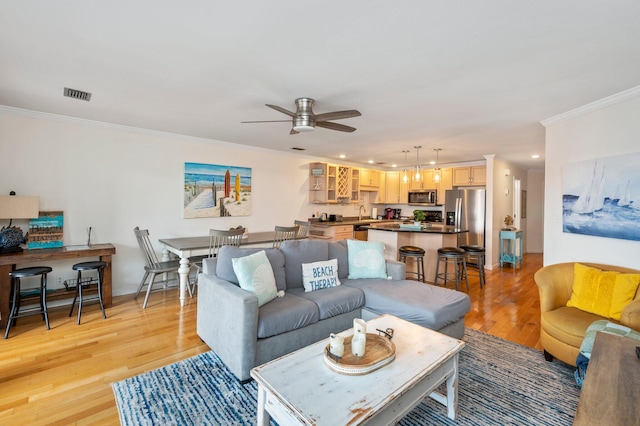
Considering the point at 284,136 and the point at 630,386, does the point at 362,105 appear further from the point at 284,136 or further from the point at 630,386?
the point at 630,386

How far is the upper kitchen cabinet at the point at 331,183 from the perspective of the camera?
253 inches

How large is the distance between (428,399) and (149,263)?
3810mm

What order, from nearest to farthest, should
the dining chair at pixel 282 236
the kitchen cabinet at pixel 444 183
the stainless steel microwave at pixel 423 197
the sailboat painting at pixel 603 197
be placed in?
the sailboat painting at pixel 603 197 → the dining chair at pixel 282 236 → the kitchen cabinet at pixel 444 183 → the stainless steel microwave at pixel 423 197

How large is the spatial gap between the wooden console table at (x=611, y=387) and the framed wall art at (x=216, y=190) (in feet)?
15.7

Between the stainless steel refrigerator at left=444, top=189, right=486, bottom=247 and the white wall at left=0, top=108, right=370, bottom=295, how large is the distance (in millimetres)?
4701

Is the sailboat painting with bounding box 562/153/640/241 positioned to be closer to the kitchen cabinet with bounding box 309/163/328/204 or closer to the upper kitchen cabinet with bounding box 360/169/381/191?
the kitchen cabinet with bounding box 309/163/328/204

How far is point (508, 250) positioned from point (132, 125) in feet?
25.1

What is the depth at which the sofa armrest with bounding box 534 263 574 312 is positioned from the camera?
8.67 feet

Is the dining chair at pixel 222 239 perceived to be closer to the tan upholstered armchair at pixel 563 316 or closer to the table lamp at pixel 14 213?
the table lamp at pixel 14 213

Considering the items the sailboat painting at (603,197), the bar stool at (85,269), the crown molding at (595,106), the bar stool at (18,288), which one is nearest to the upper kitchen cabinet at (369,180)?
the crown molding at (595,106)

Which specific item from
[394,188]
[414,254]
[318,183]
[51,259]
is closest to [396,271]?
[414,254]

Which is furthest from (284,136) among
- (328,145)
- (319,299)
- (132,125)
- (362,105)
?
(319,299)

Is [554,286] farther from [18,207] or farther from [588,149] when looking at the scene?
[18,207]

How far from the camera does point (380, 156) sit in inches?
251
